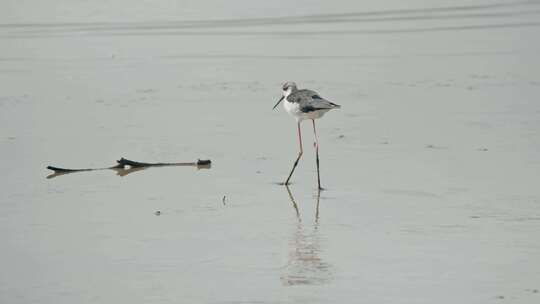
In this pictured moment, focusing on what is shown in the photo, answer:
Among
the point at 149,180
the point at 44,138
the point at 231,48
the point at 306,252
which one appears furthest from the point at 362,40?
the point at 306,252

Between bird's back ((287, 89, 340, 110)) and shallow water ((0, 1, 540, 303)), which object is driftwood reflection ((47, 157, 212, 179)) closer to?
shallow water ((0, 1, 540, 303))

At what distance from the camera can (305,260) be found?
7.56m

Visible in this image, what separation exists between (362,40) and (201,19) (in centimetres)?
585

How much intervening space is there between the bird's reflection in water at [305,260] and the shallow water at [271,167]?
24 mm

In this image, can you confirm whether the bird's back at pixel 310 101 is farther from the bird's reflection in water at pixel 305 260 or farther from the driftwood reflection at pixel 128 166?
the bird's reflection in water at pixel 305 260

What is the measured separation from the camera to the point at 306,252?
7.78 metres

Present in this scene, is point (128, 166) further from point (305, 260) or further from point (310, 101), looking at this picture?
point (305, 260)

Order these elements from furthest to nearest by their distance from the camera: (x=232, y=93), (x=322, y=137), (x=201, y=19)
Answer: (x=201, y=19)
(x=232, y=93)
(x=322, y=137)

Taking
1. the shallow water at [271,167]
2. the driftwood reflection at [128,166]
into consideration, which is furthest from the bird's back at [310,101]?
the driftwood reflection at [128,166]

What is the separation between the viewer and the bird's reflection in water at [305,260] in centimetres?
710

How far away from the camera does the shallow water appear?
717cm

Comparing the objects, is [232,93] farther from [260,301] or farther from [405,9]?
[405,9]

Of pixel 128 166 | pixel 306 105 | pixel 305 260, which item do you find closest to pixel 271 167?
pixel 306 105

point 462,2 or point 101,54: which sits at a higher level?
point 462,2
